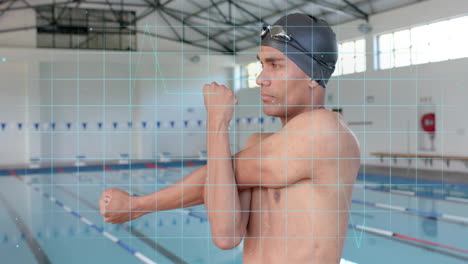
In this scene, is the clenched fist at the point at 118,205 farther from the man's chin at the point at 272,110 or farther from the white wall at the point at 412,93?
the white wall at the point at 412,93

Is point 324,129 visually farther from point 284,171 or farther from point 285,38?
point 285,38

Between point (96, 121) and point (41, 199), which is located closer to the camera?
point (41, 199)

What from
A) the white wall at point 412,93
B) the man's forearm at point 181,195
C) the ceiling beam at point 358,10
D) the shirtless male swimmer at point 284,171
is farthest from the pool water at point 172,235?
the ceiling beam at point 358,10

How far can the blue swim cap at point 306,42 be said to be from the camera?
3.31 feet

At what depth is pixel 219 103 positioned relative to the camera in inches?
36.6

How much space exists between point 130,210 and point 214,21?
1519 cm

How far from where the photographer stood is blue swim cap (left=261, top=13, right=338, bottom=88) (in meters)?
1.01

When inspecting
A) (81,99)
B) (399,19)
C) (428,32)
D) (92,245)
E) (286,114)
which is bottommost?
(92,245)

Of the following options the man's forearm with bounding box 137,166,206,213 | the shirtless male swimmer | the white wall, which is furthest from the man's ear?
the white wall

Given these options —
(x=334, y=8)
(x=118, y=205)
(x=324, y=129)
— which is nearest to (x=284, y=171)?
(x=324, y=129)

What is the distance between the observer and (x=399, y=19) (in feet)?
40.9

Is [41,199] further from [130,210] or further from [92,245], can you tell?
[130,210]

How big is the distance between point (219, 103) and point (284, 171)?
203mm

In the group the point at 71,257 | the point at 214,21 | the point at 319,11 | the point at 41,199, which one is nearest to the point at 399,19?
the point at 319,11
